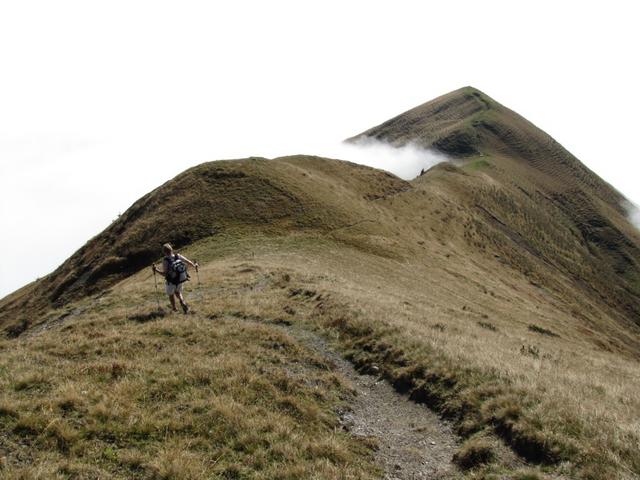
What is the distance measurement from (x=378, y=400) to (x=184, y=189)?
51.6 metres

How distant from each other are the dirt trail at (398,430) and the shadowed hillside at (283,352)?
261mm

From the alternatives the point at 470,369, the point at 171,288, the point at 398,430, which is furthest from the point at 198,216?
the point at 398,430

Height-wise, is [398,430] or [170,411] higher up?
[170,411]

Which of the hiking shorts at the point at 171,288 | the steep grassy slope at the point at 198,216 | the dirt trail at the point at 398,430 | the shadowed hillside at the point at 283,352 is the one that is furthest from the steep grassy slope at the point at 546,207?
the dirt trail at the point at 398,430

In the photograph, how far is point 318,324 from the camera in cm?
2102

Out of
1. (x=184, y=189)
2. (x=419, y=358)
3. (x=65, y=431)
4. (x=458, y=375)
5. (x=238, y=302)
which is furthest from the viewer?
(x=184, y=189)

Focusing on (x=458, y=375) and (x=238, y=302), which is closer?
(x=458, y=375)

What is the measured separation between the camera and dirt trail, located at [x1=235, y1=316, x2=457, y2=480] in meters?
10.3

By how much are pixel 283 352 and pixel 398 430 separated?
17.4 ft

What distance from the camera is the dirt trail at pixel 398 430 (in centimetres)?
1033

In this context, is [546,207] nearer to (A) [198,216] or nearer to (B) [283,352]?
(A) [198,216]

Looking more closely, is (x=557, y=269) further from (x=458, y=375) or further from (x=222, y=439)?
(x=222, y=439)

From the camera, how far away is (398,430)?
1228 cm

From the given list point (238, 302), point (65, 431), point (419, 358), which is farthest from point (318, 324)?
point (65, 431)
